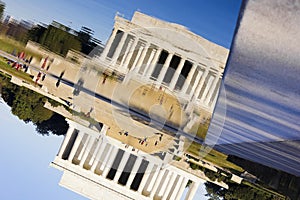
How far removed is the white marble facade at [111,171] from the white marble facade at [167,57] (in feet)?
12.0

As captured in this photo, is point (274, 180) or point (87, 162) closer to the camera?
point (274, 180)

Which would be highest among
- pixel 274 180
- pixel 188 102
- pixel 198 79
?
pixel 198 79

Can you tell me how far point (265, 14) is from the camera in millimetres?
2697

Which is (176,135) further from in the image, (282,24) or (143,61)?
(282,24)

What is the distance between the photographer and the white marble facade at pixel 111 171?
66.5 feet

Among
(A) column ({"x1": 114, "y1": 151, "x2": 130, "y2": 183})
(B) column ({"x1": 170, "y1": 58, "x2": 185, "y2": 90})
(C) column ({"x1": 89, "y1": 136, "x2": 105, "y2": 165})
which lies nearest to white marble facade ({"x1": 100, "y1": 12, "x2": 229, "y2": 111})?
(B) column ({"x1": 170, "y1": 58, "x2": 185, "y2": 90})

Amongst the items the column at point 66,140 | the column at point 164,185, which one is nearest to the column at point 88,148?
the column at point 66,140

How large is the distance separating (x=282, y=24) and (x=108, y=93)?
58.6 ft

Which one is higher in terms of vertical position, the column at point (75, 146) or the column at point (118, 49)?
the column at point (118, 49)

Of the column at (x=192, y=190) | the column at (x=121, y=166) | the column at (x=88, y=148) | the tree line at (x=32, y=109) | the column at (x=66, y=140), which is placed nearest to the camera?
the column at (x=192, y=190)

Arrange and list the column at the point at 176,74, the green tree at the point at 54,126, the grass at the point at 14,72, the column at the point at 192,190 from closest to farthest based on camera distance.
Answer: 1. the column at the point at 192,190
2. the grass at the point at 14,72
3. the green tree at the point at 54,126
4. the column at the point at 176,74

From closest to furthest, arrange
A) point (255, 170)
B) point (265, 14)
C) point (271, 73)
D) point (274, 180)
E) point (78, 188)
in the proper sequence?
point (265, 14) → point (271, 73) → point (274, 180) → point (255, 170) → point (78, 188)

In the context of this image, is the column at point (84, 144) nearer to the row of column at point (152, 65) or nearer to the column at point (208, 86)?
the row of column at point (152, 65)

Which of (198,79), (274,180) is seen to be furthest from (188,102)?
(274,180)
